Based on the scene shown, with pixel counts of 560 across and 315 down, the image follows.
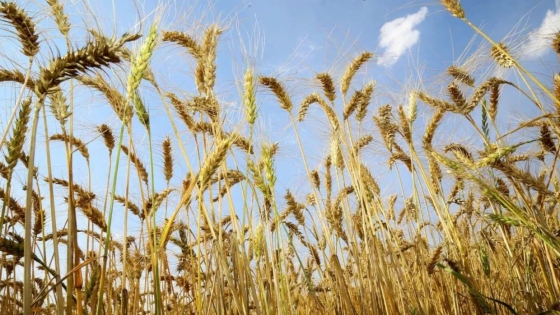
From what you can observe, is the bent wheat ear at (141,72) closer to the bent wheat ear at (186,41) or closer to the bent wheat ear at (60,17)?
the bent wheat ear at (60,17)

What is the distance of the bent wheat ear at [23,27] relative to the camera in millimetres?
1440

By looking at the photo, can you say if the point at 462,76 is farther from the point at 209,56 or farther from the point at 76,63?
the point at 76,63

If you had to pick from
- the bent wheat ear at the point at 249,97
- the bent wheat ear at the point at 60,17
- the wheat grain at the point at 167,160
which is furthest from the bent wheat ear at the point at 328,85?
the bent wheat ear at the point at 60,17

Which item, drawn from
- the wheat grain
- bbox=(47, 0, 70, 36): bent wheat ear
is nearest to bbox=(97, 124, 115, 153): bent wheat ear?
the wheat grain

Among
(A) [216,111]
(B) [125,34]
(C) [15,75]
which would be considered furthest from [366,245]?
(C) [15,75]

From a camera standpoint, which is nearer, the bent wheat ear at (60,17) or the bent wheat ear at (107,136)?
the bent wheat ear at (60,17)

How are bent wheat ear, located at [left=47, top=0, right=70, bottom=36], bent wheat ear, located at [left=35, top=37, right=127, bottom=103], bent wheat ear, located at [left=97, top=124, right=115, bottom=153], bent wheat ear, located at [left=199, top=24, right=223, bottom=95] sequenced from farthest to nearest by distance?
bent wheat ear, located at [left=97, top=124, right=115, bottom=153]
bent wheat ear, located at [left=199, top=24, right=223, bottom=95]
bent wheat ear, located at [left=47, top=0, right=70, bottom=36]
bent wheat ear, located at [left=35, top=37, right=127, bottom=103]

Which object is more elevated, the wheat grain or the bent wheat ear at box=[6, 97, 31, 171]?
the wheat grain

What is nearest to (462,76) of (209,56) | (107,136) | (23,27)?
(209,56)

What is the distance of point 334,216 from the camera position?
132 inches

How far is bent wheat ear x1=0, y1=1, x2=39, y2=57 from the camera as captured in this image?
4.73 ft

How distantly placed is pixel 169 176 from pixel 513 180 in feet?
7.60

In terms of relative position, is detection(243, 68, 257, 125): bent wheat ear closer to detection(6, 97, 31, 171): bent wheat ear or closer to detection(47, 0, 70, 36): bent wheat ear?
detection(47, 0, 70, 36): bent wheat ear

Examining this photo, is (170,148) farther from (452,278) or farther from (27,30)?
(452,278)
